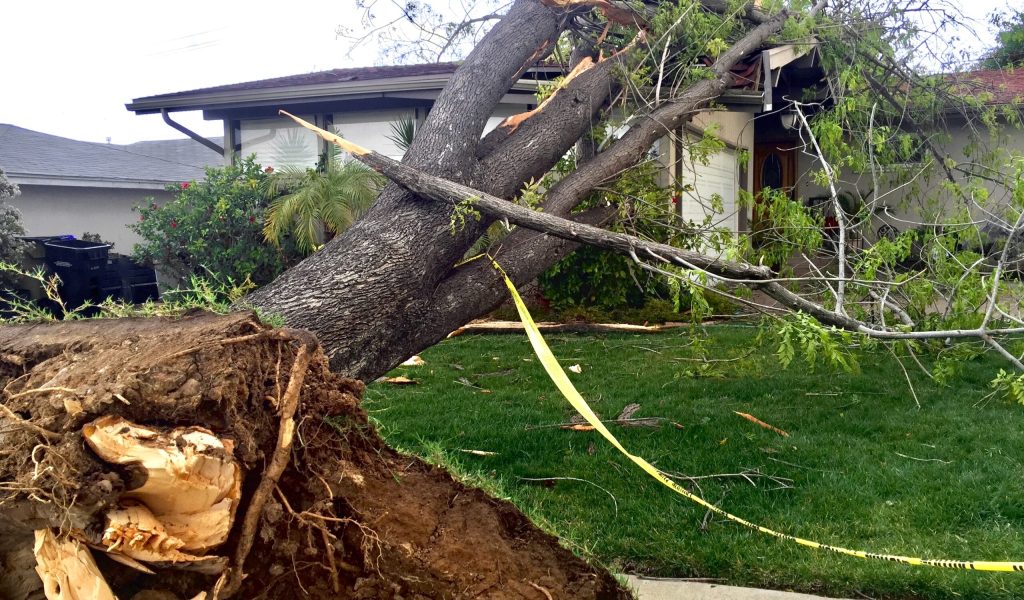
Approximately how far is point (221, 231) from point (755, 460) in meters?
7.38

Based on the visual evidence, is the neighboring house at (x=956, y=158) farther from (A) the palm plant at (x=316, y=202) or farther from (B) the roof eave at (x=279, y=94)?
(A) the palm plant at (x=316, y=202)

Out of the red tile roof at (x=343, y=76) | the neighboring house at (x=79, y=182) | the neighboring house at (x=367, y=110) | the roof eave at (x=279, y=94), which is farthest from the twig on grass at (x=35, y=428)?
the neighboring house at (x=79, y=182)

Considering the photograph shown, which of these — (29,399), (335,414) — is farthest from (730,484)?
(29,399)

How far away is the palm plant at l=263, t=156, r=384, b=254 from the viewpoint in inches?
354

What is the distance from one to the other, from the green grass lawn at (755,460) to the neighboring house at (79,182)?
10.8m

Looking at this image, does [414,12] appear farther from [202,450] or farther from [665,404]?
[202,450]

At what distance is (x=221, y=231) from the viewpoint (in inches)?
380

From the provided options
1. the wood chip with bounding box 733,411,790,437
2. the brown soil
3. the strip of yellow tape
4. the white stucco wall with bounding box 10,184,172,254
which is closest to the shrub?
the white stucco wall with bounding box 10,184,172,254

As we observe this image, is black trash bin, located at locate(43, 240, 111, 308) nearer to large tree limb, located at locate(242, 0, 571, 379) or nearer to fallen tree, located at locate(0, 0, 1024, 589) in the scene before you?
large tree limb, located at locate(242, 0, 571, 379)

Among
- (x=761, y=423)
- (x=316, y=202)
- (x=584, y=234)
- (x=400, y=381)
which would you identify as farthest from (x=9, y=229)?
(x=761, y=423)

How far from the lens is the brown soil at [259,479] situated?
1812 mm

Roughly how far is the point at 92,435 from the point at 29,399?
0.35 m

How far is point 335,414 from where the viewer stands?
8.11 feet

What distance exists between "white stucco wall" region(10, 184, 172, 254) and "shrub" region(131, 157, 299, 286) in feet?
18.9
